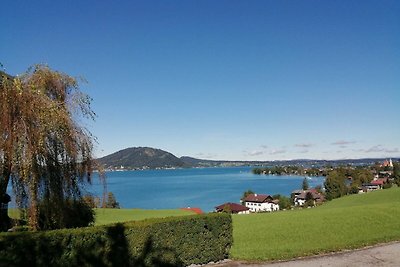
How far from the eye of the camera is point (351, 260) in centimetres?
1187

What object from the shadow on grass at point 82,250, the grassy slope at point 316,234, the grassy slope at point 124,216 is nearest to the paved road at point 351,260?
the grassy slope at point 316,234

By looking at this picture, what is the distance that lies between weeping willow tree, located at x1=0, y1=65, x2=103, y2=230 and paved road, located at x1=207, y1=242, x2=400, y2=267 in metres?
5.74

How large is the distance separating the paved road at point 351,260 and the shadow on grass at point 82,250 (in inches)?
89.8

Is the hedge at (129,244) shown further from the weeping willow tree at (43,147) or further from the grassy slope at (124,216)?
the grassy slope at (124,216)

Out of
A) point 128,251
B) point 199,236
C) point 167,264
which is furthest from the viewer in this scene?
point 199,236

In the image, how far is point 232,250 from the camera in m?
13.6

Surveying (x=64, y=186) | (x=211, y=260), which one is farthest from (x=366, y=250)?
(x=64, y=186)

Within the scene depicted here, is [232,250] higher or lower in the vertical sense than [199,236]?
lower

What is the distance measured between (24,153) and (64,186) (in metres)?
2.17

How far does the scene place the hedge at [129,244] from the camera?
915 cm

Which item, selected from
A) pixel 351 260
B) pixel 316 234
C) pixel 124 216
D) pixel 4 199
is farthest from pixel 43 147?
pixel 124 216

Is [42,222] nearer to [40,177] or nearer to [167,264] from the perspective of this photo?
[40,177]

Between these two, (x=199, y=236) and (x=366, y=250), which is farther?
(x=366, y=250)

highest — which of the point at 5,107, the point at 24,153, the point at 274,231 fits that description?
the point at 5,107
